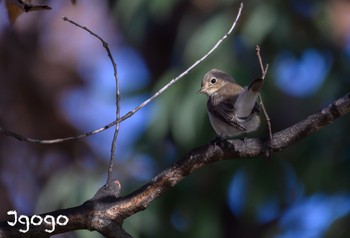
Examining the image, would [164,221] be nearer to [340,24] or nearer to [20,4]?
[340,24]

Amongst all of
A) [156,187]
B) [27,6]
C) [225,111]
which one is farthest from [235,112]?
[27,6]

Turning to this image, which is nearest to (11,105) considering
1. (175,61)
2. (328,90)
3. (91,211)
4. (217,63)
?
(175,61)

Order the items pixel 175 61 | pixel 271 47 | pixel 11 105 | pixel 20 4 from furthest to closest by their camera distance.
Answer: pixel 11 105, pixel 175 61, pixel 271 47, pixel 20 4

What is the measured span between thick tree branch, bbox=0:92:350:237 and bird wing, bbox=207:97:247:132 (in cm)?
90

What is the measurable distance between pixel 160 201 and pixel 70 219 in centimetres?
544

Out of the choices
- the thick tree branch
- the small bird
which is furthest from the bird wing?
the thick tree branch

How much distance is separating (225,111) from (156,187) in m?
1.27

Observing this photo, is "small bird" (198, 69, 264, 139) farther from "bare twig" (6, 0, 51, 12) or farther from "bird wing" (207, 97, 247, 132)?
"bare twig" (6, 0, 51, 12)

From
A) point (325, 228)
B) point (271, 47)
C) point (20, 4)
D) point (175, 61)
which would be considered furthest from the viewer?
point (175, 61)

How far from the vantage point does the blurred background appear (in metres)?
7.66

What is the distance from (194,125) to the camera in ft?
24.5

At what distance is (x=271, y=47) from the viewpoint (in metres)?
8.09

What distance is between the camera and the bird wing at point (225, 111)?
395cm

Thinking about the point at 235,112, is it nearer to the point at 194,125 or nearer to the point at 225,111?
the point at 225,111
